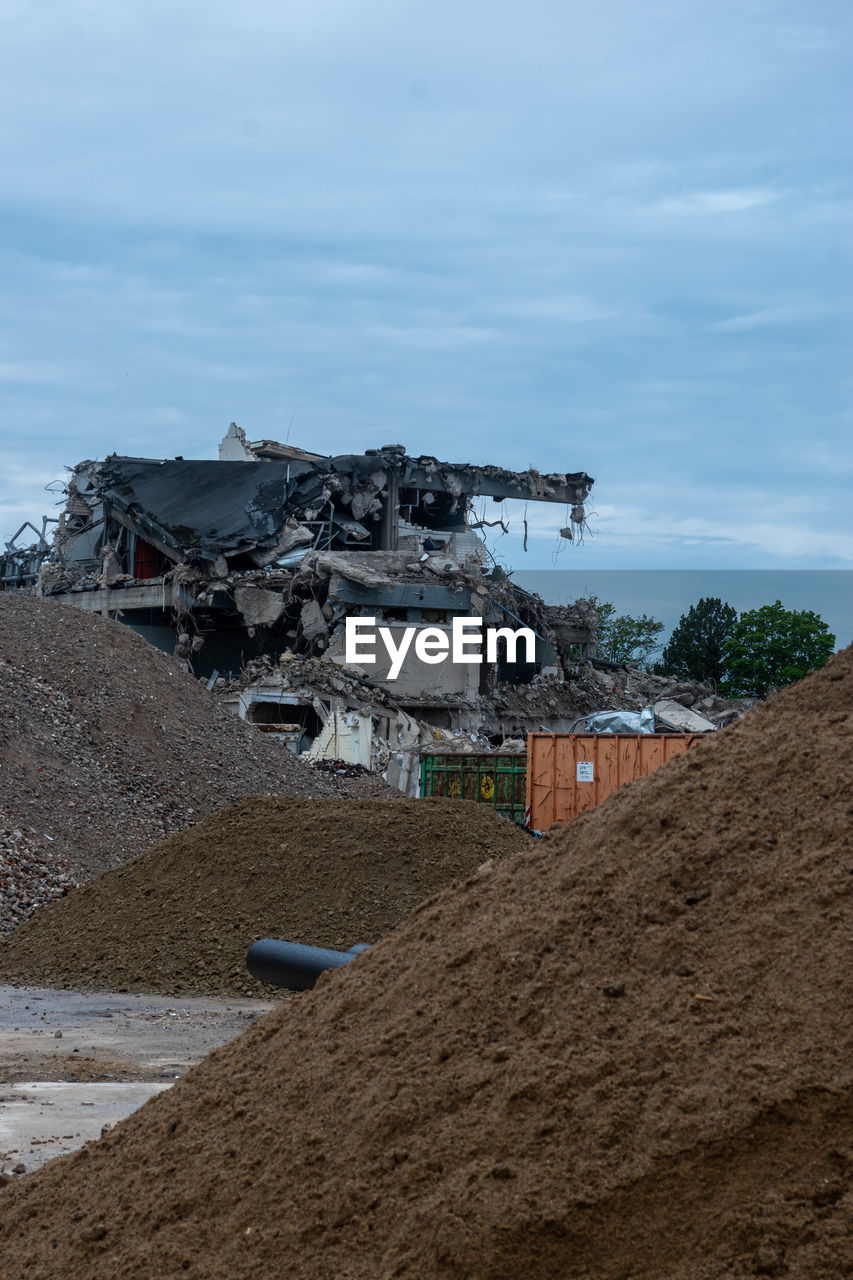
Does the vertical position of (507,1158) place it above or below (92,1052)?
above

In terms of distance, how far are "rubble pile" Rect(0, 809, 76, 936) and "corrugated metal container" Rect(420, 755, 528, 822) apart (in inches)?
331

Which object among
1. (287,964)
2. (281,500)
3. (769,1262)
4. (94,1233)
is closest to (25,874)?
(287,964)

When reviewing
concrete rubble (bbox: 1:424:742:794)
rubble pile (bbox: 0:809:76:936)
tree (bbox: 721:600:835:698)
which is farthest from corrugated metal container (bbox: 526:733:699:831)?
tree (bbox: 721:600:835:698)

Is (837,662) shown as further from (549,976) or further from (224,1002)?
(224,1002)

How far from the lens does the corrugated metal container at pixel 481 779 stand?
75.4 ft

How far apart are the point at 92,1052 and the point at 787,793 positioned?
21.1 feet

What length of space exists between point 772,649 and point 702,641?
16.2 ft

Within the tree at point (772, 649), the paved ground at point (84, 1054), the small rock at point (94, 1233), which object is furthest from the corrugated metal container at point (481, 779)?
the tree at point (772, 649)

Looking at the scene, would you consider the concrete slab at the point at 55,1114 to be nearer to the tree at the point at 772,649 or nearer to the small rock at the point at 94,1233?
the small rock at the point at 94,1233

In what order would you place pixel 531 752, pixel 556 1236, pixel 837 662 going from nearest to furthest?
pixel 556 1236
pixel 837 662
pixel 531 752

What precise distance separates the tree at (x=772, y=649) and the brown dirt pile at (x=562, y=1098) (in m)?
60.3

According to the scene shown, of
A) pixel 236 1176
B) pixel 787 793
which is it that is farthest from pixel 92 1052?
pixel 787 793

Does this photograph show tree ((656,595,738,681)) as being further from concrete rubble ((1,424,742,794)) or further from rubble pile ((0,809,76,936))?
rubble pile ((0,809,76,936))

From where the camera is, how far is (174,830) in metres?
19.9
